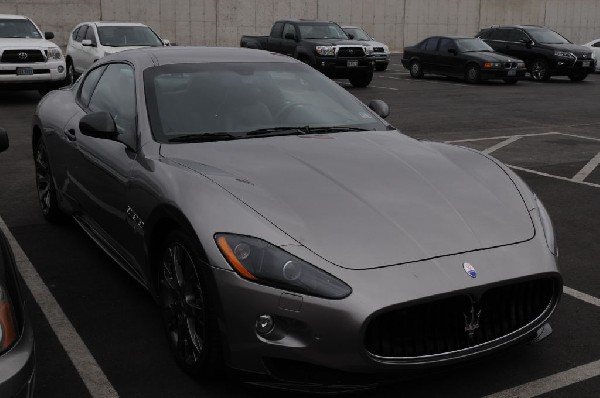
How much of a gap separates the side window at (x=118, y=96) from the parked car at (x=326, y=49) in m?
15.1

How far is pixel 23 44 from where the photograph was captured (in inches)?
627

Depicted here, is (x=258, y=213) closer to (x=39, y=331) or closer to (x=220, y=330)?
(x=220, y=330)

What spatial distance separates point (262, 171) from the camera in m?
3.98

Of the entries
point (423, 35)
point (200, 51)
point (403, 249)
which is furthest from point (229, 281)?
point (423, 35)

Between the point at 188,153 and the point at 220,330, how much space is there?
3.92 feet

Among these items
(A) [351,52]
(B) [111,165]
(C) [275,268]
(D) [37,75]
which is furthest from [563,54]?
(C) [275,268]

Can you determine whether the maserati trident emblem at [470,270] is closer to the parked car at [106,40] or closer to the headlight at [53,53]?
the headlight at [53,53]

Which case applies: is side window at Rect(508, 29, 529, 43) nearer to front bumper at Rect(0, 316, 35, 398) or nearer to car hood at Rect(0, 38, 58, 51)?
car hood at Rect(0, 38, 58, 51)

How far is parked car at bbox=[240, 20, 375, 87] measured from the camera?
20547mm

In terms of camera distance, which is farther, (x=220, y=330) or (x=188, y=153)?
(x=188, y=153)

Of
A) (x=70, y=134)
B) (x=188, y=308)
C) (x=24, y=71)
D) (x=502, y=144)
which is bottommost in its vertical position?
(x=502, y=144)

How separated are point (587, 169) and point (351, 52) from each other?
38.9 ft

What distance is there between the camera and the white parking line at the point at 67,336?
3711 millimetres

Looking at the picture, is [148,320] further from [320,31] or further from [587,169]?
[320,31]
